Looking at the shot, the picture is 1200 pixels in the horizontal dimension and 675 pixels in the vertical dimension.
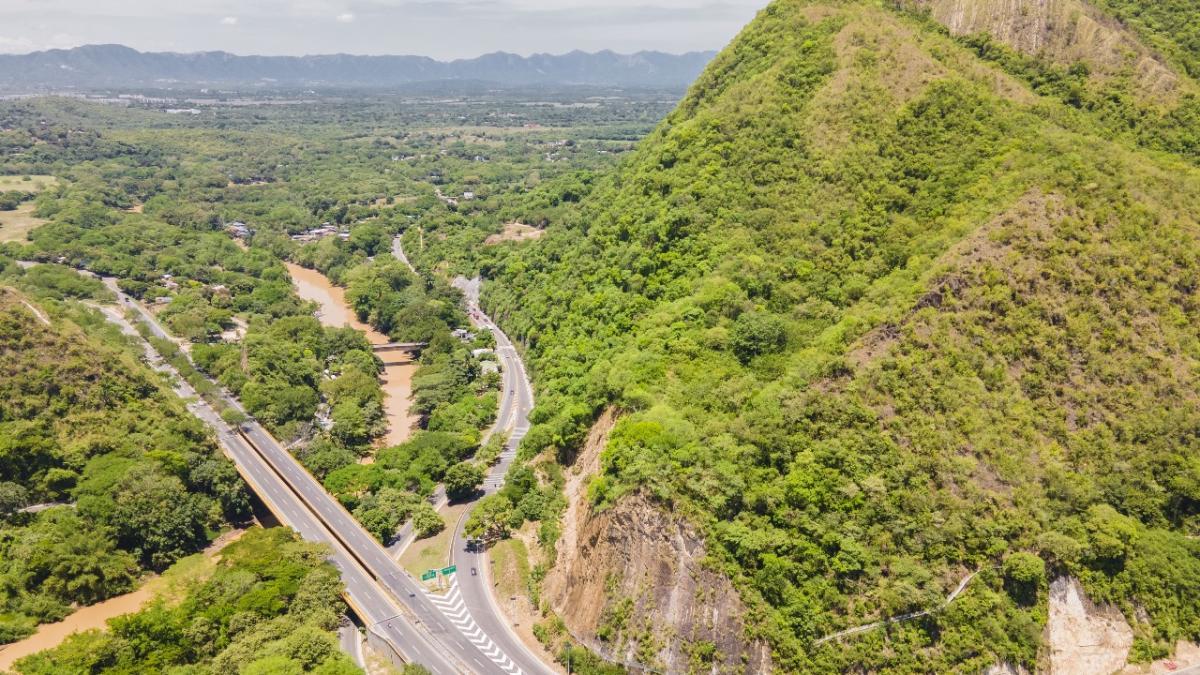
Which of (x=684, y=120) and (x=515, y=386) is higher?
(x=684, y=120)

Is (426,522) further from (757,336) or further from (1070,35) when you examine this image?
(1070,35)

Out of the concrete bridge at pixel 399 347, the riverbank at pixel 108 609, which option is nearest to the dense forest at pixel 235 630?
the riverbank at pixel 108 609

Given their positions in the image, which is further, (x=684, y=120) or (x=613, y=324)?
(x=684, y=120)

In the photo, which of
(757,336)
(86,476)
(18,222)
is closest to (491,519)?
(757,336)

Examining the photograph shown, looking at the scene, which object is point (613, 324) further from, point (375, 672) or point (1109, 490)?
point (1109, 490)

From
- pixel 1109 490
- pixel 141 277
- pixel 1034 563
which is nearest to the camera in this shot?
pixel 1034 563

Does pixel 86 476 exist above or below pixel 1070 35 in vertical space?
below

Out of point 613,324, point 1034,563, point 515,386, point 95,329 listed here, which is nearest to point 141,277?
point 95,329
